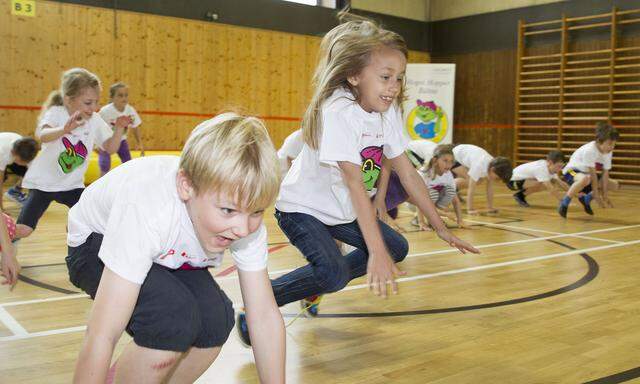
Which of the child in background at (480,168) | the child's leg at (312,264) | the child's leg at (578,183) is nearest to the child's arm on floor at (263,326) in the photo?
the child's leg at (312,264)

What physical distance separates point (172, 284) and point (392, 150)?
3.93 ft

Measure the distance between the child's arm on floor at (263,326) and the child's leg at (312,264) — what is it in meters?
0.79

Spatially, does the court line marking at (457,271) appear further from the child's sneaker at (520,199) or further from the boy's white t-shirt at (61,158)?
the child's sneaker at (520,199)

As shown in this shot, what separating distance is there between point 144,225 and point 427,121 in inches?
423

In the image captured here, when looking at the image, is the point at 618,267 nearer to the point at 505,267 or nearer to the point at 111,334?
the point at 505,267

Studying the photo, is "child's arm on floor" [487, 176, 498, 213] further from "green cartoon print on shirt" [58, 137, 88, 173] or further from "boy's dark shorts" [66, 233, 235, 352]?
"boy's dark shorts" [66, 233, 235, 352]

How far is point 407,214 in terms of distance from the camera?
6.89 meters

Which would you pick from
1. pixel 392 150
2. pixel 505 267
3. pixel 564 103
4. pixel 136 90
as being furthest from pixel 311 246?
pixel 564 103

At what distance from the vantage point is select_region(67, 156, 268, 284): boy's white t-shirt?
131cm

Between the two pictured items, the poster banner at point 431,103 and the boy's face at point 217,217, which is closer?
the boy's face at point 217,217

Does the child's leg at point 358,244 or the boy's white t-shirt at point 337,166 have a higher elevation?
the boy's white t-shirt at point 337,166

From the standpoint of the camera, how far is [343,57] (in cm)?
238

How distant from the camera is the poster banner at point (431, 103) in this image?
38.2ft

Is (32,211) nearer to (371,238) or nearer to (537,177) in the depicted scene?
(371,238)
